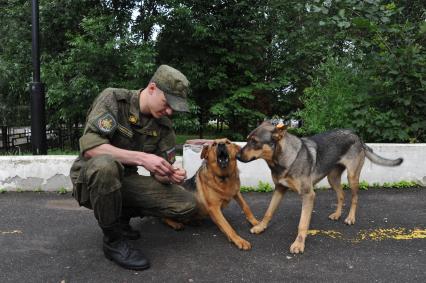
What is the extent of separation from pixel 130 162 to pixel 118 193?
0.26 meters

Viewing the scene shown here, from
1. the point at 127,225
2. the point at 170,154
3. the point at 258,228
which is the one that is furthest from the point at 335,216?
the point at 127,225

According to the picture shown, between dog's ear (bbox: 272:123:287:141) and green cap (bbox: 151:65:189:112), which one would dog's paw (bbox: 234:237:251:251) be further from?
green cap (bbox: 151:65:189:112)

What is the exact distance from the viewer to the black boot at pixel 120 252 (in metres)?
3.19

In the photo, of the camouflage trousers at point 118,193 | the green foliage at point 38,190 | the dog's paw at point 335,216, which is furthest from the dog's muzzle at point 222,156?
the green foliage at point 38,190

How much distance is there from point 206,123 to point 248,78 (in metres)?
1.82

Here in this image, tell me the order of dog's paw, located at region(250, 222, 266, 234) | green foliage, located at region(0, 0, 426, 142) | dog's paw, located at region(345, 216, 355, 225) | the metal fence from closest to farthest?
dog's paw, located at region(250, 222, 266, 234) → dog's paw, located at region(345, 216, 355, 225) → green foliage, located at region(0, 0, 426, 142) → the metal fence

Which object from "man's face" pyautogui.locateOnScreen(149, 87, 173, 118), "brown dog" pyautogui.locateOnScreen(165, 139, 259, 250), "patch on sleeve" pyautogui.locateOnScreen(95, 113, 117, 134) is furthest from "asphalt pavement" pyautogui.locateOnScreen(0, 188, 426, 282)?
"man's face" pyautogui.locateOnScreen(149, 87, 173, 118)

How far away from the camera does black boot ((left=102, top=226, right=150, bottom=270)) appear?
319 cm

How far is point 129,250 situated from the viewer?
3283mm

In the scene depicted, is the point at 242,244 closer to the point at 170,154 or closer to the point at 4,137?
the point at 170,154

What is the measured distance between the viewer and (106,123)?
321 centimetres

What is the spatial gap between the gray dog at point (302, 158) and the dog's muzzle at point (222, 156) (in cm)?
13

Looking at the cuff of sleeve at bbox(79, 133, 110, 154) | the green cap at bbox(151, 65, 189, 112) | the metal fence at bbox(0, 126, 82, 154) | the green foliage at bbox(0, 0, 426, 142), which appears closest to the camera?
the cuff of sleeve at bbox(79, 133, 110, 154)

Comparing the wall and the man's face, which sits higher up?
the man's face
